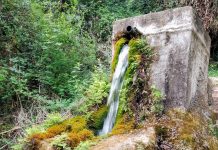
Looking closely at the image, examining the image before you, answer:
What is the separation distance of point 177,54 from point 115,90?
3.66 feet

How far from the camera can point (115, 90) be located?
484 centimetres

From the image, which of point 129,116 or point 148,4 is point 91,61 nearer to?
point 129,116

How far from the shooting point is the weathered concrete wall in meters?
4.32

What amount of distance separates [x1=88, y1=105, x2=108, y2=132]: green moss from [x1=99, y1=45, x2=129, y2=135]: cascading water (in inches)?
2.5

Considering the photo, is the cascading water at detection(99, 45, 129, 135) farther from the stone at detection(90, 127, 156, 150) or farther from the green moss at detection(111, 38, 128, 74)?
the stone at detection(90, 127, 156, 150)

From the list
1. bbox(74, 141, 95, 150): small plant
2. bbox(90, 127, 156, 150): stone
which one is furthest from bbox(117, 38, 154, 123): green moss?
bbox(74, 141, 95, 150): small plant

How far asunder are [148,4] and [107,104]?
795 cm

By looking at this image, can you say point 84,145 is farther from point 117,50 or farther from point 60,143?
point 117,50

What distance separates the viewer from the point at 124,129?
406 cm

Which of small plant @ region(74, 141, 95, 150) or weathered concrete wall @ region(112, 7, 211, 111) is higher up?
weathered concrete wall @ region(112, 7, 211, 111)

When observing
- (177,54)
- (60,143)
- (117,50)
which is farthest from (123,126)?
(117,50)

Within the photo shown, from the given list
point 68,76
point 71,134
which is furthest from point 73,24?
point 71,134

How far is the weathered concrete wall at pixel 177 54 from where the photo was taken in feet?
14.2

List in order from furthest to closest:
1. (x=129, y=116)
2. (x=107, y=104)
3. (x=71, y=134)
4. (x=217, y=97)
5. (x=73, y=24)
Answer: (x=73, y=24) < (x=217, y=97) < (x=107, y=104) < (x=129, y=116) < (x=71, y=134)
